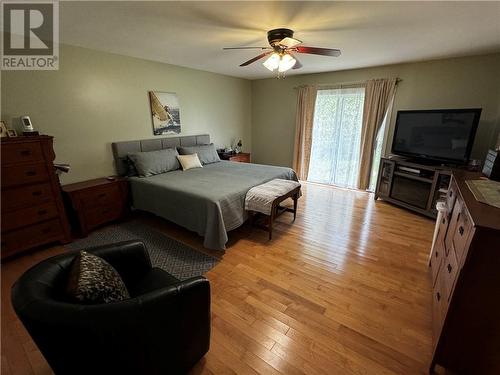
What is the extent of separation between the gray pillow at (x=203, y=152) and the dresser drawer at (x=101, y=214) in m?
1.39

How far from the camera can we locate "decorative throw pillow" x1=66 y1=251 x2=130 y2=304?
983 millimetres

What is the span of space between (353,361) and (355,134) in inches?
156

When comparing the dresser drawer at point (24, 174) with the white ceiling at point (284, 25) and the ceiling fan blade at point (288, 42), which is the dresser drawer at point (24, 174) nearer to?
the white ceiling at point (284, 25)

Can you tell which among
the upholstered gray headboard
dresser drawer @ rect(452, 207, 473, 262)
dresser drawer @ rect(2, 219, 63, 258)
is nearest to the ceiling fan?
dresser drawer @ rect(452, 207, 473, 262)

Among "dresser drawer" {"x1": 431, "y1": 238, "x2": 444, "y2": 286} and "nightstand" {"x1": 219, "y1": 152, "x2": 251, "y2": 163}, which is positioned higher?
"nightstand" {"x1": 219, "y1": 152, "x2": 251, "y2": 163}

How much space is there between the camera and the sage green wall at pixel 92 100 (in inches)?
100.0

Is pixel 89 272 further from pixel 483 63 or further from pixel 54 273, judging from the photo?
pixel 483 63

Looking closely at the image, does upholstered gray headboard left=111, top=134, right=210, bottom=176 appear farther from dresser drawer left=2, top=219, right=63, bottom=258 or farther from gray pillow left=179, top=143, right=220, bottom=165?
dresser drawer left=2, top=219, right=63, bottom=258

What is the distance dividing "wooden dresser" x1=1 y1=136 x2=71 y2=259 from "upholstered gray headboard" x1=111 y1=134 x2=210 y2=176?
98 cm

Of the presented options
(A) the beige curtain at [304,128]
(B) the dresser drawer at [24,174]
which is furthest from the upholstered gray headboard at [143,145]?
(A) the beige curtain at [304,128]

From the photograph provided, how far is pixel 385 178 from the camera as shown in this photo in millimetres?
3873

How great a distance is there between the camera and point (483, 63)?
10.3 feet

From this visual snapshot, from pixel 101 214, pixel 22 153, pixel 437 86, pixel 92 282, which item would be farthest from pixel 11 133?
pixel 437 86

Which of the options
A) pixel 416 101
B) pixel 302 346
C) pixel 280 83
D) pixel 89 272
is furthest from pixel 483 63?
pixel 89 272
